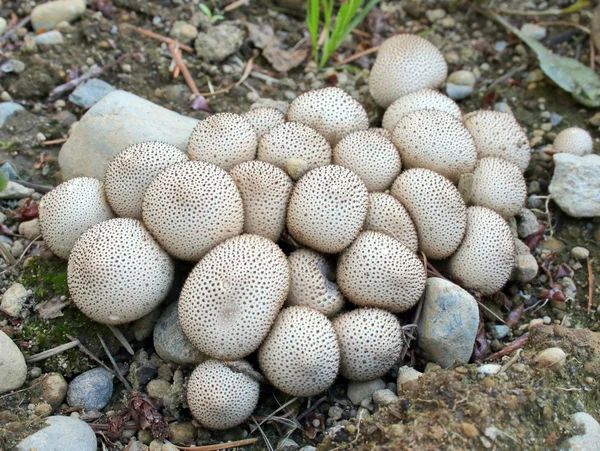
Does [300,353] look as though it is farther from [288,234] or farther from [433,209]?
[433,209]

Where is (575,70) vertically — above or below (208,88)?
above

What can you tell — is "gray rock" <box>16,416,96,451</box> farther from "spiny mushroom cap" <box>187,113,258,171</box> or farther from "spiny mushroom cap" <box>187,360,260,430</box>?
"spiny mushroom cap" <box>187,113,258,171</box>

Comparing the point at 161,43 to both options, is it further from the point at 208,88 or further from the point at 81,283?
the point at 81,283

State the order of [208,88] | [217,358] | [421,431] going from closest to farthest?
1. [421,431]
2. [217,358]
3. [208,88]

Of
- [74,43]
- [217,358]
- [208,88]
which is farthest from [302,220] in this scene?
[74,43]

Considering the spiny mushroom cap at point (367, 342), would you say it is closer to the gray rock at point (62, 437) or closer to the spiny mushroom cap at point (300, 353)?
the spiny mushroom cap at point (300, 353)
